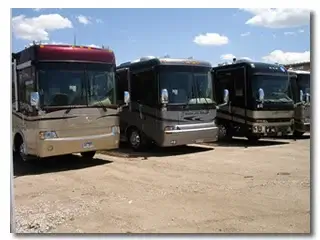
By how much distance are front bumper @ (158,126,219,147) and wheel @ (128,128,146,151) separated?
2.82 feet

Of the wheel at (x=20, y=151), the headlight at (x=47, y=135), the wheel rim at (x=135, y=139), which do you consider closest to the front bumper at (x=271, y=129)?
the wheel rim at (x=135, y=139)

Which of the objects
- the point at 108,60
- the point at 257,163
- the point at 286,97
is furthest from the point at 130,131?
the point at 286,97

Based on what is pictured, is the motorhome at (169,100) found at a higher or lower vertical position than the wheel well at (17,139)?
higher

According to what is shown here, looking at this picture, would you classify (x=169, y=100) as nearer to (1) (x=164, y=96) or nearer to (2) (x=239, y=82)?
(1) (x=164, y=96)

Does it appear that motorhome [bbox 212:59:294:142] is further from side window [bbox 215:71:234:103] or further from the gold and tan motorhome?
the gold and tan motorhome

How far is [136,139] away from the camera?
10.8 meters

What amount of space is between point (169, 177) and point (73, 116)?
2.28 metres

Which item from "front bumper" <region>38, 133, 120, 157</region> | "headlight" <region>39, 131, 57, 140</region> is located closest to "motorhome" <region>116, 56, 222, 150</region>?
"front bumper" <region>38, 133, 120, 157</region>

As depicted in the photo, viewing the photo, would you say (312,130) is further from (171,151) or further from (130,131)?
(130,131)

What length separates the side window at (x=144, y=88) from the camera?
992cm

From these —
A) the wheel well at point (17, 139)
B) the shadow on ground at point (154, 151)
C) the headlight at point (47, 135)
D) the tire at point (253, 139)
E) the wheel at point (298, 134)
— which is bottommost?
the shadow on ground at point (154, 151)

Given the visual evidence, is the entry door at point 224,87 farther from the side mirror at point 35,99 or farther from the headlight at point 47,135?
the side mirror at point 35,99

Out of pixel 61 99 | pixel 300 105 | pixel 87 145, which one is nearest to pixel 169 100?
pixel 87 145

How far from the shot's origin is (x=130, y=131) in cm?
1113
